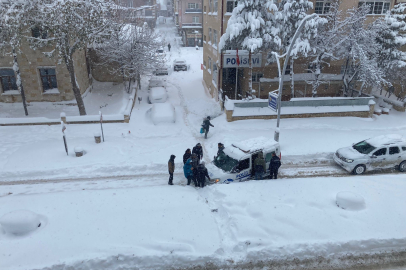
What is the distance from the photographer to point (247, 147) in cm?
1169

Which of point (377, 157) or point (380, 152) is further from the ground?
point (380, 152)

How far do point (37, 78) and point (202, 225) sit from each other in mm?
18446

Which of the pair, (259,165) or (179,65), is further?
(179,65)

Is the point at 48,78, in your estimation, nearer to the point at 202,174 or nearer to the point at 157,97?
the point at 157,97

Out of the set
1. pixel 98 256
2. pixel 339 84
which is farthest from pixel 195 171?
pixel 339 84

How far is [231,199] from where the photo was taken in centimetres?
991

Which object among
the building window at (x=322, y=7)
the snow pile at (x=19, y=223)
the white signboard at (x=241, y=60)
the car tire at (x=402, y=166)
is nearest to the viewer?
the snow pile at (x=19, y=223)

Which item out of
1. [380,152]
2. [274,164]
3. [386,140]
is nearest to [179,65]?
[274,164]

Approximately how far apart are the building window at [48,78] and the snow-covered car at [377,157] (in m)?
20.4

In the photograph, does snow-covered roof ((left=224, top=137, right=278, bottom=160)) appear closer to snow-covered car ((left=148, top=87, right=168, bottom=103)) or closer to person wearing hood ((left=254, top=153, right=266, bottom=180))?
person wearing hood ((left=254, top=153, right=266, bottom=180))

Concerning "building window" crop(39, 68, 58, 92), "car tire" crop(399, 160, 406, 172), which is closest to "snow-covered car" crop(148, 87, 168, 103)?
"building window" crop(39, 68, 58, 92)

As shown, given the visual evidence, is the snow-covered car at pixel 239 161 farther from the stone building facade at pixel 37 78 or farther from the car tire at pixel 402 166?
the stone building facade at pixel 37 78

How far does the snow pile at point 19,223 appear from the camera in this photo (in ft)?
26.2

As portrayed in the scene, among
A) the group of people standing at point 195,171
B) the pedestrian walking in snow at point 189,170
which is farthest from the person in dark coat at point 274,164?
the pedestrian walking in snow at point 189,170
